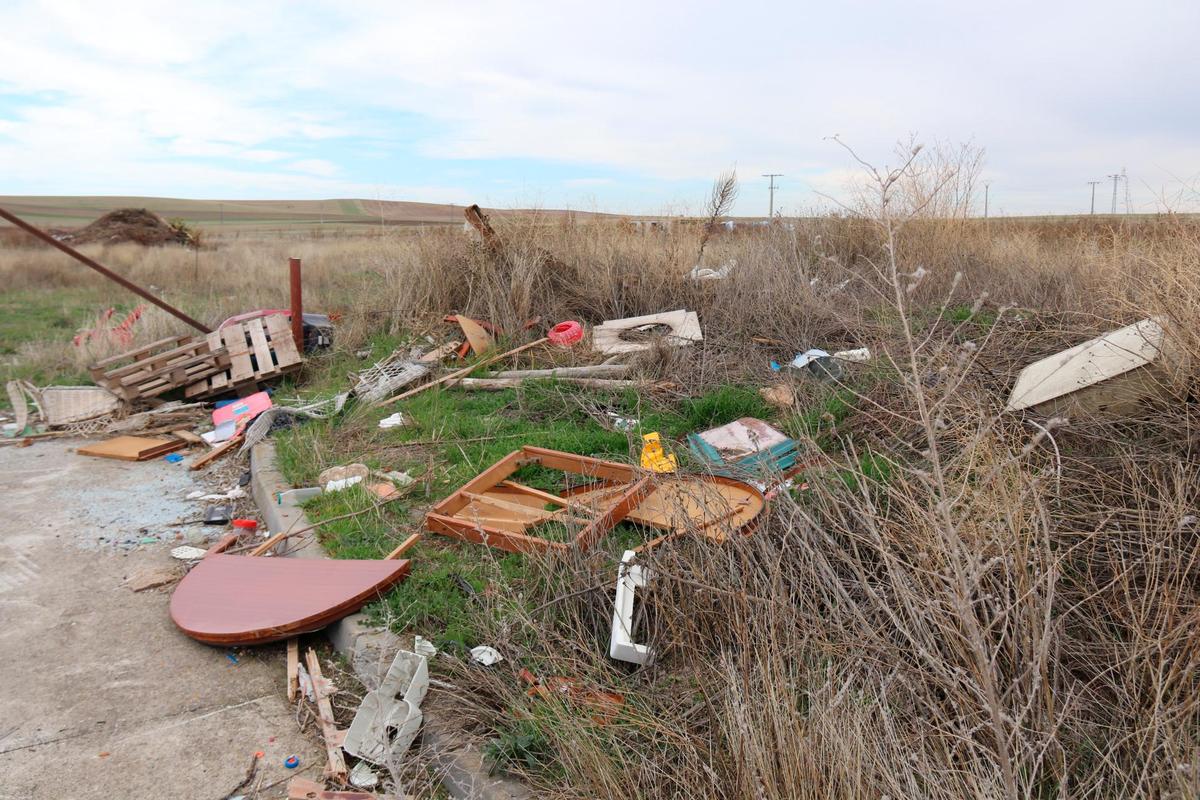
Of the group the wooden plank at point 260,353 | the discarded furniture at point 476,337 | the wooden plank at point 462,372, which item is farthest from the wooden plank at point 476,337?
the wooden plank at point 260,353

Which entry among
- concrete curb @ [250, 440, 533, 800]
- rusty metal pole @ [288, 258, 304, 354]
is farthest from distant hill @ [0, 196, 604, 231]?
concrete curb @ [250, 440, 533, 800]

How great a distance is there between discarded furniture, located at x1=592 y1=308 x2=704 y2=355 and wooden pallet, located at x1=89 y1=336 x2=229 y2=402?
12.9 ft

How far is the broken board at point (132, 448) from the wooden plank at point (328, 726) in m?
4.05

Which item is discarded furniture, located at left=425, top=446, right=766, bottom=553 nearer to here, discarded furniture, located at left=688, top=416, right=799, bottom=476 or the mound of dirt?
discarded furniture, located at left=688, top=416, right=799, bottom=476

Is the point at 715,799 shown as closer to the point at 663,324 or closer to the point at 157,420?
the point at 663,324

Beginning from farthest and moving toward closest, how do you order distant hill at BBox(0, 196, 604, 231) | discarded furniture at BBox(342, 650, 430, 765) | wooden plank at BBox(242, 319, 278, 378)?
distant hill at BBox(0, 196, 604, 231) < wooden plank at BBox(242, 319, 278, 378) < discarded furniture at BBox(342, 650, 430, 765)

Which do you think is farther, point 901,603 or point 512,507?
point 512,507

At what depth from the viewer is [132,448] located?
6.62m

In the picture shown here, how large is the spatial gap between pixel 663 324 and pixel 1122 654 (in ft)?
19.6

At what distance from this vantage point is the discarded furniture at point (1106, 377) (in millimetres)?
3805

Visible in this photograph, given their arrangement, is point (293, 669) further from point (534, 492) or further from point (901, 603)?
point (901, 603)

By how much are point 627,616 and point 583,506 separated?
1.08 meters

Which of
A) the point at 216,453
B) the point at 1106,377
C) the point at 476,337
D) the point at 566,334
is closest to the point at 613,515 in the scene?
the point at 1106,377

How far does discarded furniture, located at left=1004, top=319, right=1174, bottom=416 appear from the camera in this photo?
3.80m
